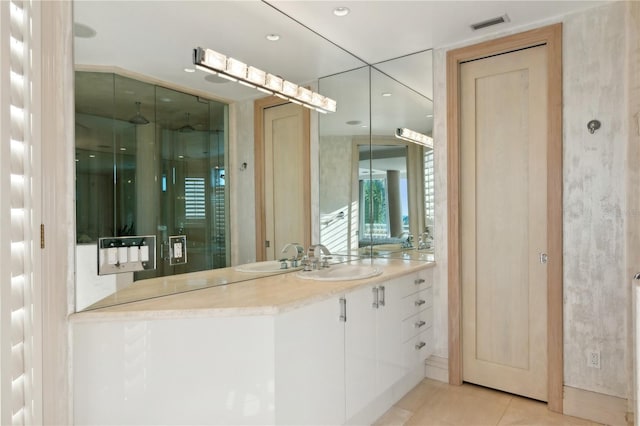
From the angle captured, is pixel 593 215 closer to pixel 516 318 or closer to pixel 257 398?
pixel 516 318

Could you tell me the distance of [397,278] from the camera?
2545 mm

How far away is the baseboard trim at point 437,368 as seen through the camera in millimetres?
2943

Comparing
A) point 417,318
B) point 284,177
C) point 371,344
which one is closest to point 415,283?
point 417,318

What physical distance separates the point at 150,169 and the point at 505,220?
2.26 metres

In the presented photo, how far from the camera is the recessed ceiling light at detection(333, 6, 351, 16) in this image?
2.37 meters

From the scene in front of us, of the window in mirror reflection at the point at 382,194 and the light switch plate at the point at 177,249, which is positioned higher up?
the window in mirror reflection at the point at 382,194

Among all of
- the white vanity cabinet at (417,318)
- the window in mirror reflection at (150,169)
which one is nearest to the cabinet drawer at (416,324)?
the white vanity cabinet at (417,318)

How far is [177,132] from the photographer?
1931mm

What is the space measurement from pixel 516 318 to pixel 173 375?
87.0 inches

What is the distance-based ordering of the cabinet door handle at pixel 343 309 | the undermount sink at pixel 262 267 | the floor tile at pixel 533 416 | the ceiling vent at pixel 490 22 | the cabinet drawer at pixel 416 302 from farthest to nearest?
the cabinet drawer at pixel 416 302
the ceiling vent at pixel 490 22
the floor tile at pixel 533 416
the undermount sink at pixel 262 267
the cabinet door handle at pixel 343 309

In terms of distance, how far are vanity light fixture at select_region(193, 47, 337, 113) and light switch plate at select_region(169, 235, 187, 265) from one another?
876 millimetres

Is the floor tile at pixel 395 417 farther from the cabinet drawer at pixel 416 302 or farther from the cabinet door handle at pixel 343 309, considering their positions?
the cabinet door handle at pixel 343 309

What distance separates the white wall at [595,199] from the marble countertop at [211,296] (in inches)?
48.2

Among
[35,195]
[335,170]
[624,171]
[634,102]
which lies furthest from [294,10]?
[624,171]
